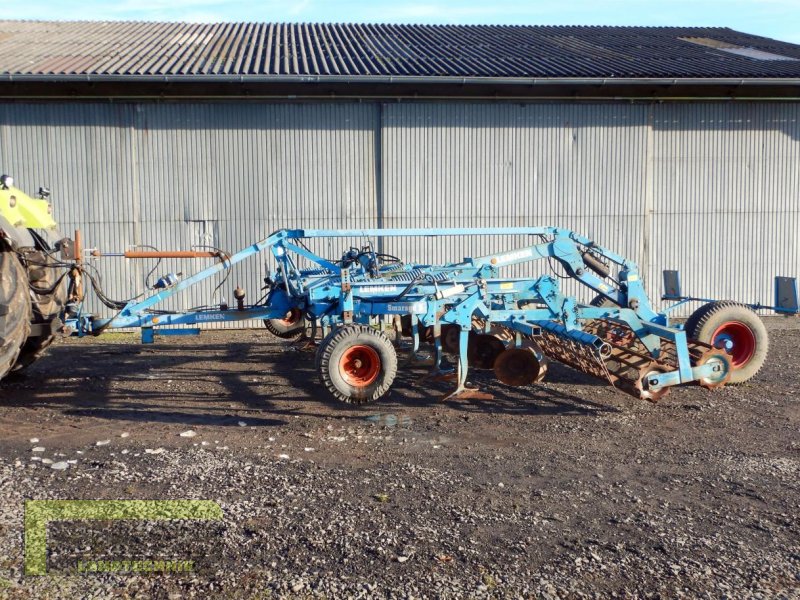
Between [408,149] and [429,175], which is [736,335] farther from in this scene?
[408,149]

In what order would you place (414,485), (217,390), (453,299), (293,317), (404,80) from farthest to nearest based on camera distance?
(404,80) < (293,317) < (217,390) < (453,299) < (414,485)

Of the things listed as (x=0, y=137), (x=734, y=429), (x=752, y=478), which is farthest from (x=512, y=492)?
(x=0, y=137)

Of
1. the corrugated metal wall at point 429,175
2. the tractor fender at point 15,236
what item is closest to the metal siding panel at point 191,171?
the corrugated metal wall at point 429,175

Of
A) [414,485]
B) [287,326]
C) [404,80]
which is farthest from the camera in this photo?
[404,80]

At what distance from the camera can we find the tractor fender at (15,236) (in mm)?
6727

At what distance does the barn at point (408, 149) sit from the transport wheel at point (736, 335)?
5.48 m

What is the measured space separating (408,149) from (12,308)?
800cm

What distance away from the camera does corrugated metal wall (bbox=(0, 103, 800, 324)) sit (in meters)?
13.0

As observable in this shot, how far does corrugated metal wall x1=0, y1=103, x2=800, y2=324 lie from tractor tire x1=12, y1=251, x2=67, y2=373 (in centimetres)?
541

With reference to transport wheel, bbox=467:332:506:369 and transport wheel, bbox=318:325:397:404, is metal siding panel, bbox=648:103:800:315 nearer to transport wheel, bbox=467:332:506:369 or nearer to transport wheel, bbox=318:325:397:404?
transport wheel, bbox=467:332:506:369

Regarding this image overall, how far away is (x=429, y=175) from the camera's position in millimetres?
13539

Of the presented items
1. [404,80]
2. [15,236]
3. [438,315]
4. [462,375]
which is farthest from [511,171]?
[15,236]

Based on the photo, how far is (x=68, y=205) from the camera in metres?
13.0

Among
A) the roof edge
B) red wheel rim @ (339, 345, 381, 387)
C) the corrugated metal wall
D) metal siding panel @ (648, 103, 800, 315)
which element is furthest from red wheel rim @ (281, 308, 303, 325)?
metal siding panel @ (648, 103, 800, 315)
